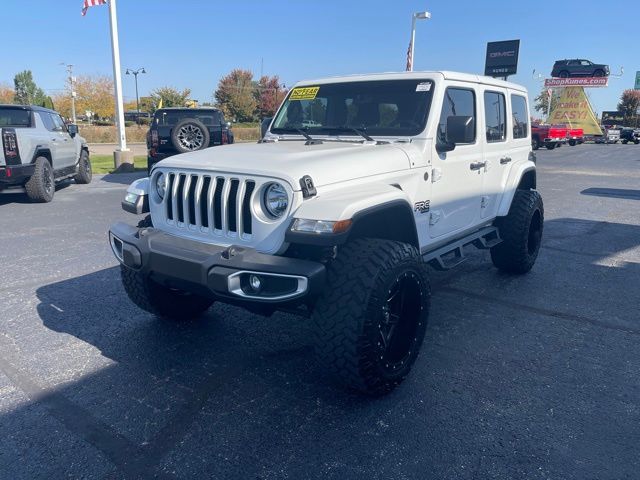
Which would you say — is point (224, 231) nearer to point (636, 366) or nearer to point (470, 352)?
point (470, 352)

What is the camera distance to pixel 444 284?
5.05m

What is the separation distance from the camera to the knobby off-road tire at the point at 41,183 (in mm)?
8953

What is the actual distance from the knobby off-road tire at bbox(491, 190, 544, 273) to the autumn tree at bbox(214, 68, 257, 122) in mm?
50884

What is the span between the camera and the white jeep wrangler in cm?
261

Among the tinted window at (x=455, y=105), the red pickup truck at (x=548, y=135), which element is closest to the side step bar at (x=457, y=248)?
the tinted window at (x=455, y=105)

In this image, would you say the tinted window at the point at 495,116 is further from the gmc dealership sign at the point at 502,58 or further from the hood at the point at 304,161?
the gmc dealership sign at the point at 502,58

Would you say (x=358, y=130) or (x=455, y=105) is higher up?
(x=455, y=105)

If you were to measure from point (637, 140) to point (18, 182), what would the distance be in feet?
156

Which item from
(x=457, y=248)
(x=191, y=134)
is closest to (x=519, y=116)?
(x=457, y=248)

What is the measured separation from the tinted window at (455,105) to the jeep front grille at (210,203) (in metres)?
1.67

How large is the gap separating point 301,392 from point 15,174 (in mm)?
7765

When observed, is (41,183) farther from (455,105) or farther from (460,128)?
(460,128)

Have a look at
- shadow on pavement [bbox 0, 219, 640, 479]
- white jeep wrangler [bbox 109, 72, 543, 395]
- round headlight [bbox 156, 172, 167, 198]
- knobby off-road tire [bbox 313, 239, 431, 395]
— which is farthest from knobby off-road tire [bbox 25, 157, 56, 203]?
knobby off-road tire [bbox 313, 239, 431, 395]

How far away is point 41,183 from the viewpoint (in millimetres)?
9000
